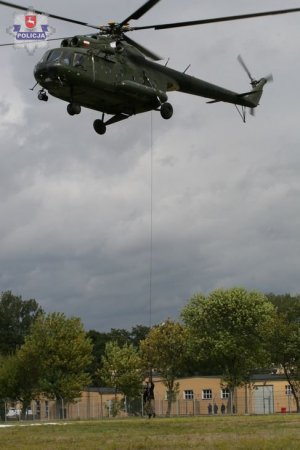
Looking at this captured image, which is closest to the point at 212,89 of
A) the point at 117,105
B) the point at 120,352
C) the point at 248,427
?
the point at 117,105

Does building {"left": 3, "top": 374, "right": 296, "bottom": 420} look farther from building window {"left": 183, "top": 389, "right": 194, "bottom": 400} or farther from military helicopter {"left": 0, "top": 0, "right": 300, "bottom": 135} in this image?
military helicopter {"left": 0, "top": 0, "right": 300, "bottom": 135}

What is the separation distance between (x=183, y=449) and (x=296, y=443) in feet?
9.79

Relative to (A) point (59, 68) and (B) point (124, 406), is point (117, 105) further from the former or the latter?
(B) point (124, 406)

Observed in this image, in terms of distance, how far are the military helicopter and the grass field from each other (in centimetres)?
1154

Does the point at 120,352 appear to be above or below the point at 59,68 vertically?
below

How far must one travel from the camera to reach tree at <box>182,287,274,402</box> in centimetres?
6975

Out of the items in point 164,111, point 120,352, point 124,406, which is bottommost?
point 124,406

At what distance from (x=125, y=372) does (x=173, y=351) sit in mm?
6053

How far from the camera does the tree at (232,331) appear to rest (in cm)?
6975

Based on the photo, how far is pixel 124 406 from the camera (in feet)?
249

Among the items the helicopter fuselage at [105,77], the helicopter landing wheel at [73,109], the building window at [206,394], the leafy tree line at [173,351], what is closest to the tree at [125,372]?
the leafy tree line at [173,351]

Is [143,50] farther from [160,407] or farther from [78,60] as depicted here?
[160,407]

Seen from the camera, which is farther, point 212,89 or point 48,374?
point 48,374

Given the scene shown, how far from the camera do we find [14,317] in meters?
155
